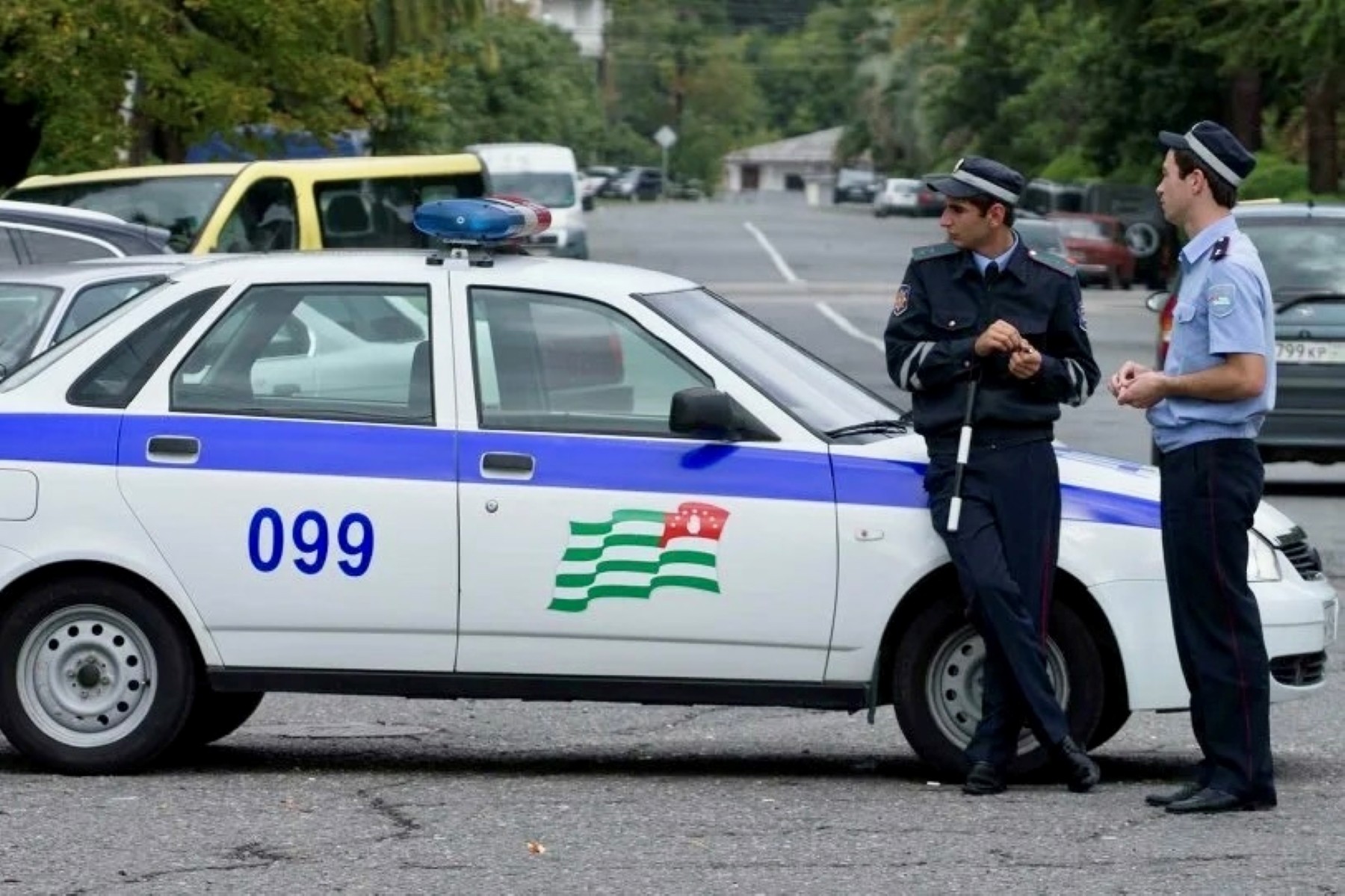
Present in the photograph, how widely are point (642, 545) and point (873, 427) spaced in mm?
878

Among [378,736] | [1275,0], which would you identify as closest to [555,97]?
[1275,0]

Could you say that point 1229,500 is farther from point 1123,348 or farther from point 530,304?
point 1123,348

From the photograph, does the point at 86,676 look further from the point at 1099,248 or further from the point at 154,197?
the point at 1099,248

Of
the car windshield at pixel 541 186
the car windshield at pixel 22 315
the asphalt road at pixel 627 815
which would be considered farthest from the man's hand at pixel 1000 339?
the car windshield at pixel 541 186

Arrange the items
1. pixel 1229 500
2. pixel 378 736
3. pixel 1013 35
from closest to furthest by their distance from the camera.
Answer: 1. pixel 1229 500
2. pixel 378 736
3. pixel 1013 35

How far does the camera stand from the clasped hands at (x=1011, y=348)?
7.84 metres

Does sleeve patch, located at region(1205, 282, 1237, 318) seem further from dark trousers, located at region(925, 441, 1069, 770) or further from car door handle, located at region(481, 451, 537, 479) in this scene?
car door handle, located at region(481, 451, 537, 479)

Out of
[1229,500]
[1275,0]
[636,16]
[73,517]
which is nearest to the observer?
[1229,500]

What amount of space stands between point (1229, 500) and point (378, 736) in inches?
120

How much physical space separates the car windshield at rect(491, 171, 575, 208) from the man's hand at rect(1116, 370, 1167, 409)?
1573 inches

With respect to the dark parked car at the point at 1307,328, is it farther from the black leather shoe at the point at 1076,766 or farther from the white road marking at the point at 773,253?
the white road marking at the point at 773,253

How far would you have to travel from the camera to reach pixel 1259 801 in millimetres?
7777

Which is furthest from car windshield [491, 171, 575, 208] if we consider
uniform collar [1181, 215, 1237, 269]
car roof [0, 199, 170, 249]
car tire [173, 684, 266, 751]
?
uniform collar [1181, 215, 1237, 269]

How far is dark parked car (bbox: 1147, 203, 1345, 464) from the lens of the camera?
55.5 feet
